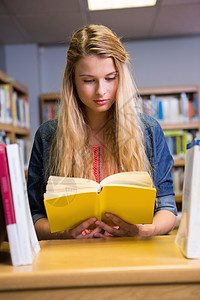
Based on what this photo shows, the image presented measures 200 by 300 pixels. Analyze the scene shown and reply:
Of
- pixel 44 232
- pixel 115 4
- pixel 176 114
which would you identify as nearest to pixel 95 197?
pixel 44 232

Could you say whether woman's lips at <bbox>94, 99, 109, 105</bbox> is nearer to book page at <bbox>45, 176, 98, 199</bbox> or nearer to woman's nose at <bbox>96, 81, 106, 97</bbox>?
woman's nose at <bbox>96, 81, 106, 97</bbox>

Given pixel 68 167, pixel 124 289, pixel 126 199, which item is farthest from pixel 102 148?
pixel 124 289

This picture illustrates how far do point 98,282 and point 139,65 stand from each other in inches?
158

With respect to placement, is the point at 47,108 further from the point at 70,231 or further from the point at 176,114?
the point at 70,231

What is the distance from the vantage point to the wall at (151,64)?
13.9 ft

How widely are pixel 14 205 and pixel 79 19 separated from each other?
3.24 metres

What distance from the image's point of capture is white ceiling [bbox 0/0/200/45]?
314cm

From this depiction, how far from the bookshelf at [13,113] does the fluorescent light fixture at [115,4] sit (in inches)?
43.0

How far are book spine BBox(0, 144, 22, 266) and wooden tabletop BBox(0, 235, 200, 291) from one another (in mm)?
26

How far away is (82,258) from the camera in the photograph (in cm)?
66

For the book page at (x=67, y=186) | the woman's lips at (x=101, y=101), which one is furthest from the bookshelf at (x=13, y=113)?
the book page at (x=67, y=186)

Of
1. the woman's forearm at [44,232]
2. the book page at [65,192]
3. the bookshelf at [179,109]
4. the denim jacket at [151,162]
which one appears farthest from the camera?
the bookshelf at [179,109]

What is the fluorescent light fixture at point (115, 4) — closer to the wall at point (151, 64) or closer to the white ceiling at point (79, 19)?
the white ceiling at point (79, 19)

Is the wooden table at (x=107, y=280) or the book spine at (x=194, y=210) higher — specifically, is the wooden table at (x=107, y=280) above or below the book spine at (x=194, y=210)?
below
